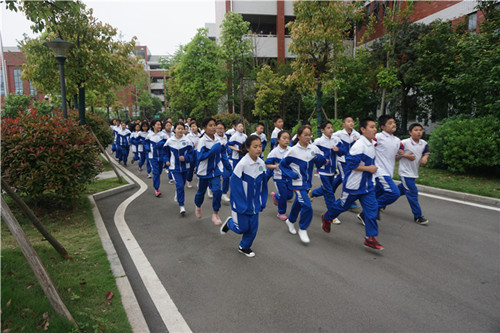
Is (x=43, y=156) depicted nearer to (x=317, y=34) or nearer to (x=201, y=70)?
(x=317, y=34)

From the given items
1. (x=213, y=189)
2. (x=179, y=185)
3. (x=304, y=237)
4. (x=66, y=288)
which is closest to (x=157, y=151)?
(x=179, y=185)

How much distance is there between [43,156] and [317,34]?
10.9 metres

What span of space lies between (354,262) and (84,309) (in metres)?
3.25

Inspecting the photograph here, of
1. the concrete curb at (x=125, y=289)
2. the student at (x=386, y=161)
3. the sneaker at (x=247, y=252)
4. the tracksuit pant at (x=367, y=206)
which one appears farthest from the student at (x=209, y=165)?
the student at (x=386, y=161)

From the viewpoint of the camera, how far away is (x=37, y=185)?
604 centimetres

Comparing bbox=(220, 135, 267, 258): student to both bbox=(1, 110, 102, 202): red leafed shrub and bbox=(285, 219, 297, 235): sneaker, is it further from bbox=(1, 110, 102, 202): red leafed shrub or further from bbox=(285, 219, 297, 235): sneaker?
bbox=(1, 110, 102, 202): red leafed shrub

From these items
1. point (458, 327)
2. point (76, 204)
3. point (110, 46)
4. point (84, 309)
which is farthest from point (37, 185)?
point (110, 46)

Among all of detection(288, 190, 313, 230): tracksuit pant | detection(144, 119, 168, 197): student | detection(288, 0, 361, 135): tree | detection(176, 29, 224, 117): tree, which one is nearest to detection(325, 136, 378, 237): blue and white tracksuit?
detection(288, 190, 313, 230): tracksuit pant

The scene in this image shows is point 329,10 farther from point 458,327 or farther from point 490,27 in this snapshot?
point 458,327

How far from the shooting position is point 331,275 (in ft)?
13.5

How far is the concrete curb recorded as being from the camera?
314cm

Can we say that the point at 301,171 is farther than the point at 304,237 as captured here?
Yes

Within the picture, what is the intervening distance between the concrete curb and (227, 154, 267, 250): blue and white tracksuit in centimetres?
161

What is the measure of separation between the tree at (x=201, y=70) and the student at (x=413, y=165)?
22204mm
